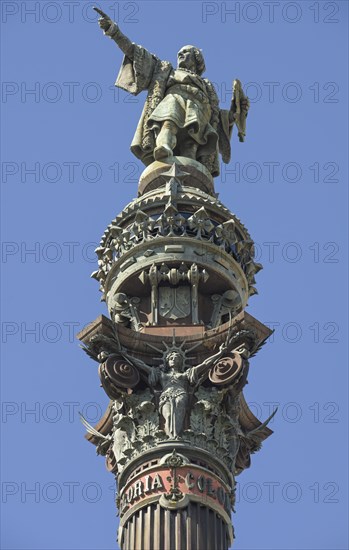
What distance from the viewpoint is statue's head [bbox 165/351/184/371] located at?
4022 cm

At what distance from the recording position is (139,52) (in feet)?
165

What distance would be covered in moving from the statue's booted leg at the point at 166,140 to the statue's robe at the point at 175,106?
186 millimetres

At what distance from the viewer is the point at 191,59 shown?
51219 mm

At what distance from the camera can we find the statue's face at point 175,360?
4022 centimetres

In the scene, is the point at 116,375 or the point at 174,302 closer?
the point at 116,375

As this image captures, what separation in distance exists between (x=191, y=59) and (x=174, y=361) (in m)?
13.5

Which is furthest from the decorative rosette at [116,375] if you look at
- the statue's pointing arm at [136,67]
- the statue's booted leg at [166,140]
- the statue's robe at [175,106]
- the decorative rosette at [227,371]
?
the statue's pointing arm at [136,67]

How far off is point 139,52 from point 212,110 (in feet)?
Answer: 8.44

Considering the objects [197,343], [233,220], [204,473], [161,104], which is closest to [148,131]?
[161,104]

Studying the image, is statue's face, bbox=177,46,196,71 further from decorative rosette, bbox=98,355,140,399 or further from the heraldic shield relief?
decorative rosette, bbox=98,355,140,399

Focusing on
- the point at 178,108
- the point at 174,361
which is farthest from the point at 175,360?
the point at 178,108

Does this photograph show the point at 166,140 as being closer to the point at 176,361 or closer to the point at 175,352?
the point at 175,352

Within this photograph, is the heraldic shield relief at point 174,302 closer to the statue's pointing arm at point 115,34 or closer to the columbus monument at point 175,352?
the columbus monument at point 175,352

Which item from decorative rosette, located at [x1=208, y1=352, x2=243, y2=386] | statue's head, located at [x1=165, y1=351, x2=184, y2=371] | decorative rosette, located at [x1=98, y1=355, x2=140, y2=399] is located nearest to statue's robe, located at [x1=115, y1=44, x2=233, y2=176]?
statue's head, located at [x1=165, y1=351, x2=184, y2=371]
